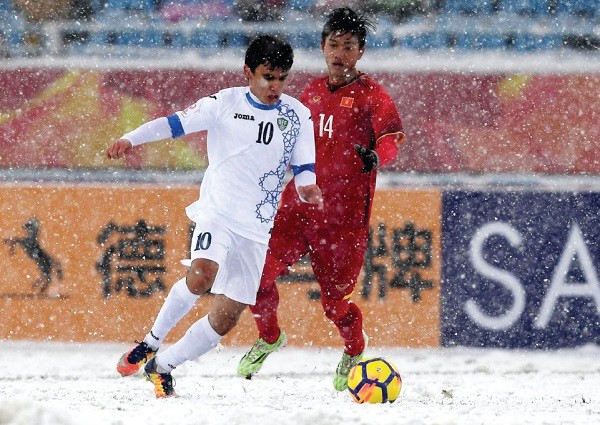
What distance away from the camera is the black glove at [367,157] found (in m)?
5.07

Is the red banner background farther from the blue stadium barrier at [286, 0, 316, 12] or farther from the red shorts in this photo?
the red shorts

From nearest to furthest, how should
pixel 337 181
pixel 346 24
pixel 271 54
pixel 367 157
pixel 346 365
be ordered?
pixel 271 54 → pixel 367 157 → pixel 346 24 → pixel 337 181 → pixel 346 365

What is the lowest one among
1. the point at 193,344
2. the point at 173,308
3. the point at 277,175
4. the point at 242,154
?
the point at 193,344

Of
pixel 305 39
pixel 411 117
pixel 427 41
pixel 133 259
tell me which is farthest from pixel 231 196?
pixel 427 41

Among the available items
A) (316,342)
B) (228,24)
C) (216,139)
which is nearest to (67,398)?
(216,139)

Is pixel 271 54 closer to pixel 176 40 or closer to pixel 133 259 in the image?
pixel 133 259

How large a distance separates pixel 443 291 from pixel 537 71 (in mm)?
1829

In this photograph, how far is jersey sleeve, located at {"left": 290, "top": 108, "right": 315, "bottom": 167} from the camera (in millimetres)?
4844

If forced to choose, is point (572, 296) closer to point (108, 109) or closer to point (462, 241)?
point (462, 241)

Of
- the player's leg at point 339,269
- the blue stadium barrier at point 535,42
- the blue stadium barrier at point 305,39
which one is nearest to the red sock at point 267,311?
the player's leg at point 339,269

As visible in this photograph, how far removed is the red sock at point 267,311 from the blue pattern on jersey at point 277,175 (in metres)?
0.82

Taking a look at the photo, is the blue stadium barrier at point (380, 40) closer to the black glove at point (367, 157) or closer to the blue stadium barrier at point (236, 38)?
the blue stadium barrier at point (236, 38)

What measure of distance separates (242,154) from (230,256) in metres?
0.44

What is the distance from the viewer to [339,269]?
5492 millimetres
